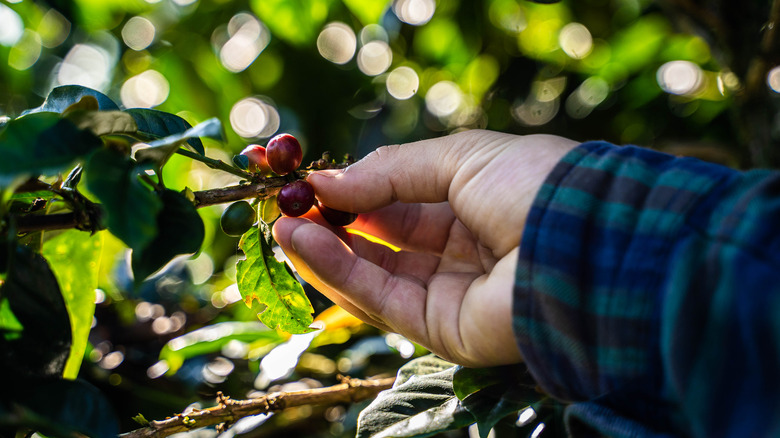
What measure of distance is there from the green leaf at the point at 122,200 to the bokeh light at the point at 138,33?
2.43 meters

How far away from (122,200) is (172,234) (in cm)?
10

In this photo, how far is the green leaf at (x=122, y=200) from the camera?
28.9 inches

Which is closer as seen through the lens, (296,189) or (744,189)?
(744,189)

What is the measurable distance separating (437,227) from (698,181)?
715 millimetres

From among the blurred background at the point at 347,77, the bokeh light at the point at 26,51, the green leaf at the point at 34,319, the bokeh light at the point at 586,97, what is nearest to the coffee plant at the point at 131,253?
the green leaf at the point at 34,319

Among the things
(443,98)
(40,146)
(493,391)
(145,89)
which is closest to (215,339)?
(493,391)

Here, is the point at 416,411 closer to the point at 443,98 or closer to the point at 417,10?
the point at 443,98

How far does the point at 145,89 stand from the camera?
9.36 feet

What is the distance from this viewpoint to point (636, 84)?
2.68 metres

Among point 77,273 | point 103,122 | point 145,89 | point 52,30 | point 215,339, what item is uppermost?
point 103,122

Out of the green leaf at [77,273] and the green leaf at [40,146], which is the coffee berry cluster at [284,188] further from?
the green leaf at [40,146]

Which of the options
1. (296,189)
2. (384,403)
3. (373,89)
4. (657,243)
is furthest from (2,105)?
(657,243)

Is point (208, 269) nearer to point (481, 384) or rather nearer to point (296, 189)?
point (296, 189)

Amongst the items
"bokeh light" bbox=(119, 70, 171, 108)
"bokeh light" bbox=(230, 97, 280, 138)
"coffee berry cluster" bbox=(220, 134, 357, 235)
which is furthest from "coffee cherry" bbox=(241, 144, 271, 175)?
"bokeh light" bbox=(119, 70, 171, 108)
